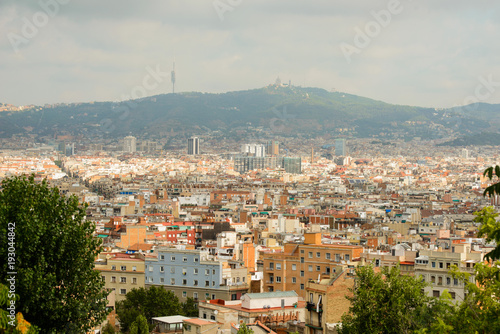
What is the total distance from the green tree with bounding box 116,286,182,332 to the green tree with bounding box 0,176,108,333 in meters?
9.98

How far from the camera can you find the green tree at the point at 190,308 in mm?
24000

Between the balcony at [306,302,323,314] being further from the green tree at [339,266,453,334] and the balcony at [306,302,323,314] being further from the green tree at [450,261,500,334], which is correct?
the green tree at [450,261,500,334]

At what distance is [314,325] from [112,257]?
1143 cm

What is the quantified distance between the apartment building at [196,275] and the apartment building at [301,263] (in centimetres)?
89

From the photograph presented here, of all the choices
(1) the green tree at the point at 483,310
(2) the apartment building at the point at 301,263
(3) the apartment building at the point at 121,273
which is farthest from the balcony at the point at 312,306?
(3) the apartment building at the point at 121,273

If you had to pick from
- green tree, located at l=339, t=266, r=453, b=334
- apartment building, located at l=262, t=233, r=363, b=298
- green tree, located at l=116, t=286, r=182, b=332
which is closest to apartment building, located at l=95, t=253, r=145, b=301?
green tree, located at l=116, t=286, r=182, b=332

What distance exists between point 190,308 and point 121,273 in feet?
13.4

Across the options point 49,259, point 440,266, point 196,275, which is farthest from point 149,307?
point 49,259

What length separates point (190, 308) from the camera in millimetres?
25219

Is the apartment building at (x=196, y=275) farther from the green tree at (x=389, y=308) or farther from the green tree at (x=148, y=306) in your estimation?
the green tree at (x=389, y=308)

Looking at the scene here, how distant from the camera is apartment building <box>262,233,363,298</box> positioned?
26859 millimetres

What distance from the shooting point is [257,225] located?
51.2 m

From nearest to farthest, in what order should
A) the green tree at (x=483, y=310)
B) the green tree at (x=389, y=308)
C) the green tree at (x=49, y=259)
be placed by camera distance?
the green tree at (x=483, y=310), the green tree at (x=49, y=259), the green tree at (x=389, y=308)

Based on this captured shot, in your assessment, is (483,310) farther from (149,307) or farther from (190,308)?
(190,308)
